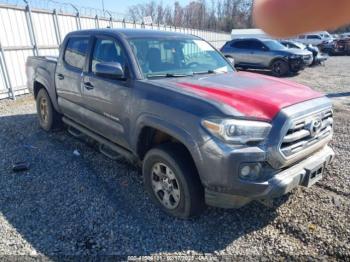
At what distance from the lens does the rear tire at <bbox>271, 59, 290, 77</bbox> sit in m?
13.8

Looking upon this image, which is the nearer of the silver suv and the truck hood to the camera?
the truck hood

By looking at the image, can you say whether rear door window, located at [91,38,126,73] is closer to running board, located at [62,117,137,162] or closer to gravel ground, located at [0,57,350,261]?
running board, located at [62,117,137,162]

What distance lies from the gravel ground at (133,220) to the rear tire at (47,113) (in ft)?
4.53

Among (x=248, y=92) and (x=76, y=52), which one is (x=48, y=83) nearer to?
(x=76, y=52)

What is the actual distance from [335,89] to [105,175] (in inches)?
374

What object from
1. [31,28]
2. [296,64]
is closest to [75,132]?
[31,28]

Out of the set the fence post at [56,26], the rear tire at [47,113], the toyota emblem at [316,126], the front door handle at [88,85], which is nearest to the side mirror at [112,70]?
the front door handle at [88,85]

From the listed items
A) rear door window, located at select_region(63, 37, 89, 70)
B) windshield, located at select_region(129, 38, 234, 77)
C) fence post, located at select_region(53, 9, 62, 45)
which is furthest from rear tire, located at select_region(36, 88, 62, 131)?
fence post, located at select_region(53, 9, 62, 45)

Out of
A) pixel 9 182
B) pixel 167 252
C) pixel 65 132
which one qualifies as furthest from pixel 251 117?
pixel 65 132

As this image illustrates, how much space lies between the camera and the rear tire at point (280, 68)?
13826 mm

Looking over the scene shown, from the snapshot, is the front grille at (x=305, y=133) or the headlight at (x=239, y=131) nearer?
the headlight at (x=239, y=131)

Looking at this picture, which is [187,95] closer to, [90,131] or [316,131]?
[316,131]

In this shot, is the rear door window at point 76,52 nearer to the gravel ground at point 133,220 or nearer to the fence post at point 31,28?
the gravel ground at point 133,220

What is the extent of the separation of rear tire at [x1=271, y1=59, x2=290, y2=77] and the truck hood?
36.4ft
